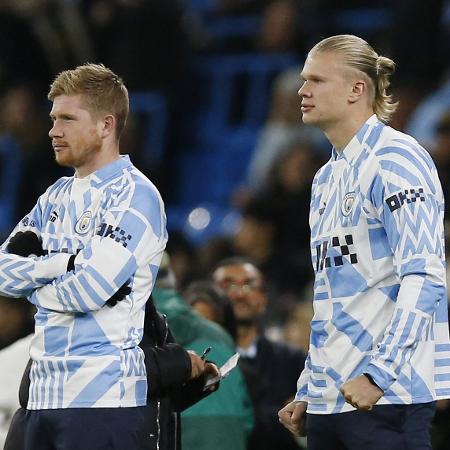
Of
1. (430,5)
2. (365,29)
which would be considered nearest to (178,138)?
(365,29)

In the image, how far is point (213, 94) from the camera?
1245cm

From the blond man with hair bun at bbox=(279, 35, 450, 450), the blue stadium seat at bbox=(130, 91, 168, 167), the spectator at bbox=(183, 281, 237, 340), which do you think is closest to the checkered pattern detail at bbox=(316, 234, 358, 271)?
the blond man with hair bun at bbox=(279, 35, 450, 450)

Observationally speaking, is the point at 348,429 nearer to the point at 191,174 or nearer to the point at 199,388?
the point at 199,388

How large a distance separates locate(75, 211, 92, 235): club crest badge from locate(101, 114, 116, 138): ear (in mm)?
285

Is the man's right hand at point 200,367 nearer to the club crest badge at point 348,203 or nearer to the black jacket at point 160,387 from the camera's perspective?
the black jacket at point 160,387

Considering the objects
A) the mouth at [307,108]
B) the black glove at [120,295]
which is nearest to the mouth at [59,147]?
the black glove at [120,295]

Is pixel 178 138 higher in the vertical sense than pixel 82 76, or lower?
higher

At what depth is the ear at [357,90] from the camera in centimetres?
430

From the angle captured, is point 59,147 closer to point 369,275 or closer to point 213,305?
point 369,275

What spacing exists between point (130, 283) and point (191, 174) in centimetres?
783

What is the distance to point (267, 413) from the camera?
6691 mm

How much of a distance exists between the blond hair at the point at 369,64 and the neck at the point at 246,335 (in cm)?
287

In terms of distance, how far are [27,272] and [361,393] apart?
1.18 meters

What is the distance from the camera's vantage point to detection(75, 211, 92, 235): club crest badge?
4422 mm
